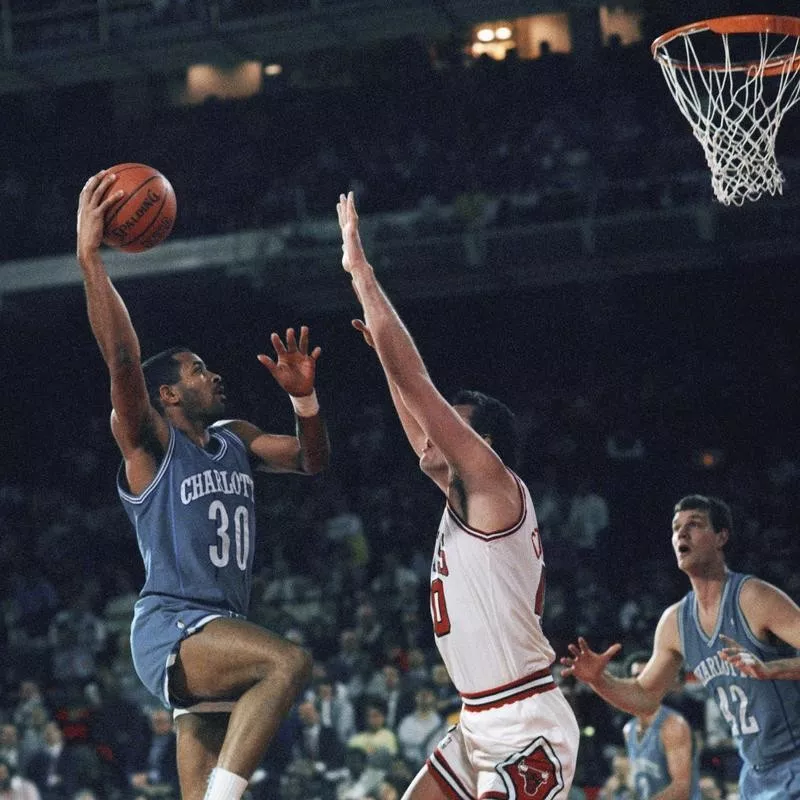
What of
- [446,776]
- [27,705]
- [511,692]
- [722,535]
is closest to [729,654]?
[722,535]

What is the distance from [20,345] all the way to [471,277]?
22.8 feet

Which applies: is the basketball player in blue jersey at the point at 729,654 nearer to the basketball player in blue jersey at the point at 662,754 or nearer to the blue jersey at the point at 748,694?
the blue jersey at the point at 748,694

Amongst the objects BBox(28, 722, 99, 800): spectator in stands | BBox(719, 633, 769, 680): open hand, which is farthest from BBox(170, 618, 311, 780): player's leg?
BBox(28, 722, 99, 800): spectator in stands

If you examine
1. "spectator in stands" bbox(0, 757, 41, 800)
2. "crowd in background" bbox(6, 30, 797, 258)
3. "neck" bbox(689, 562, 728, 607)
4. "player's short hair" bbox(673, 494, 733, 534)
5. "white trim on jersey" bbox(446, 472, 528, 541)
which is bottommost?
"spectator in stands" bbox(0, 757, 41, 800)

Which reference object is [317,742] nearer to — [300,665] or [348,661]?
[348,661]

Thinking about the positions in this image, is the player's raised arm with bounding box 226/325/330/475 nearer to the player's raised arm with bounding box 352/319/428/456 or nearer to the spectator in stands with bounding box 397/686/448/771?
the player's raised arm with bounding box 352/319/428/456

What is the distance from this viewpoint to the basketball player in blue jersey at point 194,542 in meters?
4.56

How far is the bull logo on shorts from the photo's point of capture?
14.0 feet

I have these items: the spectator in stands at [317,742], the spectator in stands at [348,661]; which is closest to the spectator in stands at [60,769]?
the spectator in stands at [317,742]

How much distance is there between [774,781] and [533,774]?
6.31 feet

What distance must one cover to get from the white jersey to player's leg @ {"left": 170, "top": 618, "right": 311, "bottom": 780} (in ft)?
1.76

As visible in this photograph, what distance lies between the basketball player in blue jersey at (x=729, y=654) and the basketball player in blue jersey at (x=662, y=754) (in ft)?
2.42

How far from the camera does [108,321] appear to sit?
464 centimetres

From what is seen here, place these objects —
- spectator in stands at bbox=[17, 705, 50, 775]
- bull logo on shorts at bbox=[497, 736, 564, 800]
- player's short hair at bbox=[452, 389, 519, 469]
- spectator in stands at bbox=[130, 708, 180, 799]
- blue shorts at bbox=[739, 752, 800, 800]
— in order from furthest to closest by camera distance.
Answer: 1. spectator in stands at bbox=[17, 705, 50, 775]
2. spectator in stands at bbox=[130, 708, 180, 799]
3. blue shorts at bbox=[739, 752, 800, 800]
4. player's short hair at bbox=[452, 389, 519, 469]
5. bull logo on shorts at bbox=[497, 736, 564, 800]
